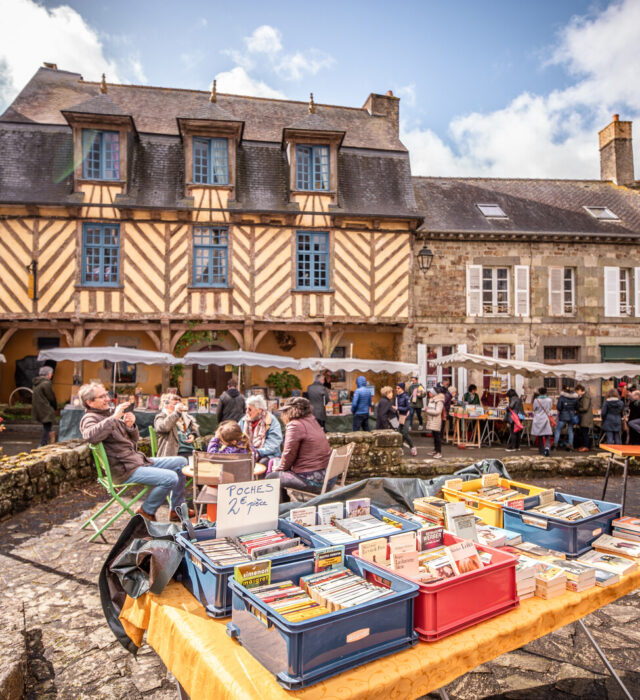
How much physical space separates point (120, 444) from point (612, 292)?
14730 millimetres

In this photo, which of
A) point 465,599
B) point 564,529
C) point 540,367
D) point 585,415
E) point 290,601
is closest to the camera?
point 290,601

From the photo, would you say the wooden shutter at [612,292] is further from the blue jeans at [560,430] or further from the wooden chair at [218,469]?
the wooden chair at [218,469]

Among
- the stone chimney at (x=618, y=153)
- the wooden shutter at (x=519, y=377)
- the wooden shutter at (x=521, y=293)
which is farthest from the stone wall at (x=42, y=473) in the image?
the stone chimney at (x=618, y=153)

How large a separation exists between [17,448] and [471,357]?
9365mm

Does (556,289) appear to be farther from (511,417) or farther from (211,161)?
(211,161)

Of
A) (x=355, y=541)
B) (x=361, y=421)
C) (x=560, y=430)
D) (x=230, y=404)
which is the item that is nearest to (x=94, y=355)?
(x=230, y=404)

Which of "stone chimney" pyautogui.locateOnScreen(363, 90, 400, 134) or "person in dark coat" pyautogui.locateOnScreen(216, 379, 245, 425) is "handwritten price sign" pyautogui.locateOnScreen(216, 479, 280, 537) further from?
"stone chimney" pyautogui.locateOnScreen(363, 90, 400, 134)

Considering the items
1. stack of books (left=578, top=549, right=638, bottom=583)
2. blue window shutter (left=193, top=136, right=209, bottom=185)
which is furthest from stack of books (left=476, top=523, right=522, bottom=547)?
blue window shutter (left=193, top=136, right=209, bottom=185)

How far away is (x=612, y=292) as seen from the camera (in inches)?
580

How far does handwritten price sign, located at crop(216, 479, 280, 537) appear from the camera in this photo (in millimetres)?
2344

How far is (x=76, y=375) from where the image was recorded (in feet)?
40.2

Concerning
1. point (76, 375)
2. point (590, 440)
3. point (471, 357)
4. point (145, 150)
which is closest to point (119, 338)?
point (76, 375)

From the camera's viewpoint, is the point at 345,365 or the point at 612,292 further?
the point at 612,292

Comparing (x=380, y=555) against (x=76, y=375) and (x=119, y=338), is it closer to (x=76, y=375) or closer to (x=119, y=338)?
(x=76, y=375)
